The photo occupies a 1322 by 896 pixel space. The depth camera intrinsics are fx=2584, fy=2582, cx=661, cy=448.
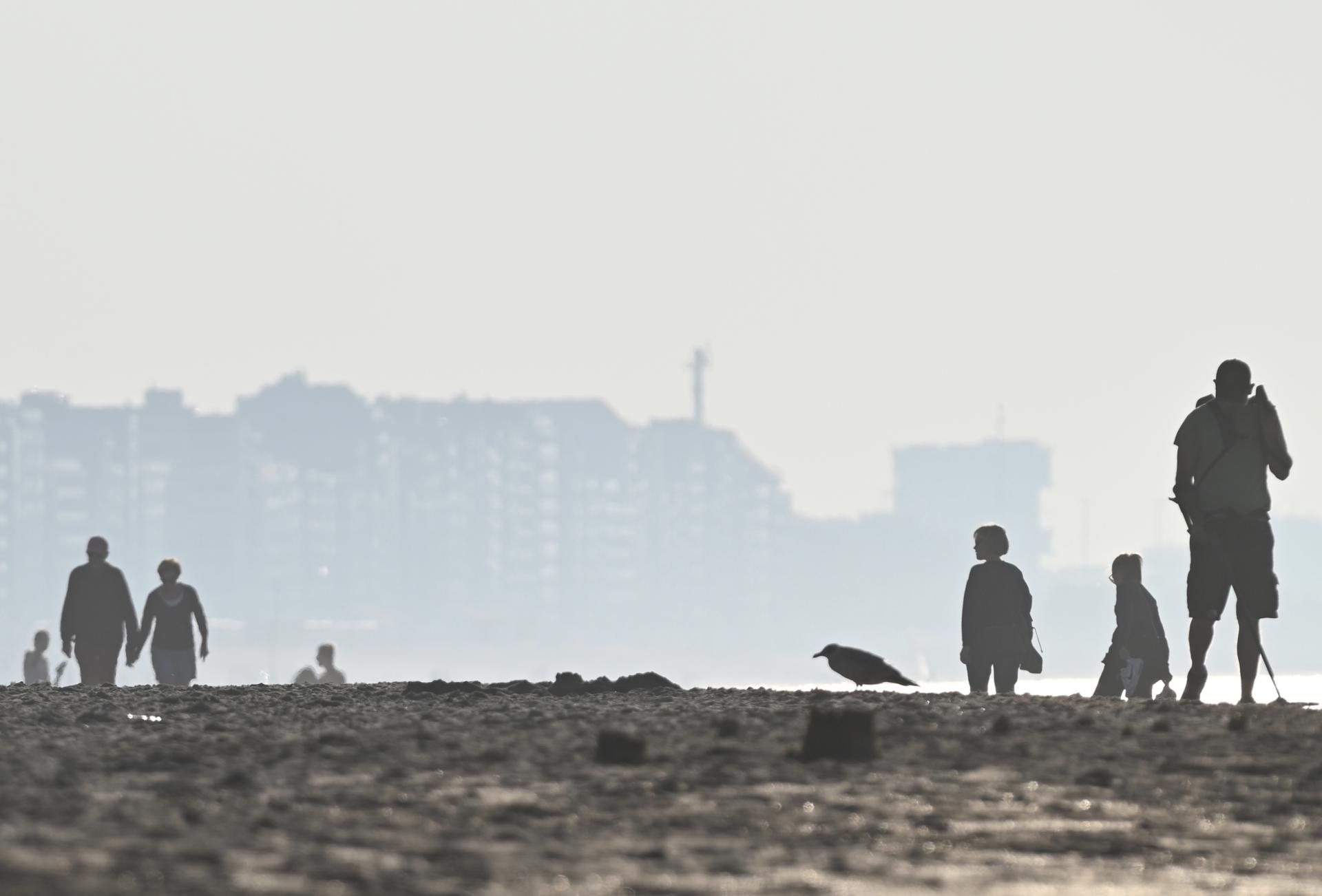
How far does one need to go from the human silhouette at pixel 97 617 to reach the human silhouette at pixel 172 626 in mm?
196

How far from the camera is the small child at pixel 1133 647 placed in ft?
56.0

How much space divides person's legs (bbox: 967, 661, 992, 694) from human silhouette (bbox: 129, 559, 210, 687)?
Answer: 21.2 feet

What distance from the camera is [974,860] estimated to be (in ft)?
20.0

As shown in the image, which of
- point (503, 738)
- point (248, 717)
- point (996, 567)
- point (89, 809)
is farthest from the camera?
point (996, 567)

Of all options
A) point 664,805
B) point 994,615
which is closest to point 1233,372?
point 994,615

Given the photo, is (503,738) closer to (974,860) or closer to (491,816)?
(491,816)

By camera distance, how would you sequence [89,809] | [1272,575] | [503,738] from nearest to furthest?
1. [89,809]
2. [503,738]
3. [1272,575]

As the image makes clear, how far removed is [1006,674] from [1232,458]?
4585 millimetres

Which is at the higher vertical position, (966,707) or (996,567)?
(996,567)

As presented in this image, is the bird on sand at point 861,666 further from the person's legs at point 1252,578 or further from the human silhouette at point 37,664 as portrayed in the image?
the human silhouette at point 37,664

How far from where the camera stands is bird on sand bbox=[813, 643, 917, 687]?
1335cm

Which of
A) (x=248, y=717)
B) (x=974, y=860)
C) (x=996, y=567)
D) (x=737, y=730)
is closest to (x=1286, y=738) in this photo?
(x=737, y=730)

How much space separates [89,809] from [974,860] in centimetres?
226

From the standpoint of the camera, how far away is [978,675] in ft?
55.1
